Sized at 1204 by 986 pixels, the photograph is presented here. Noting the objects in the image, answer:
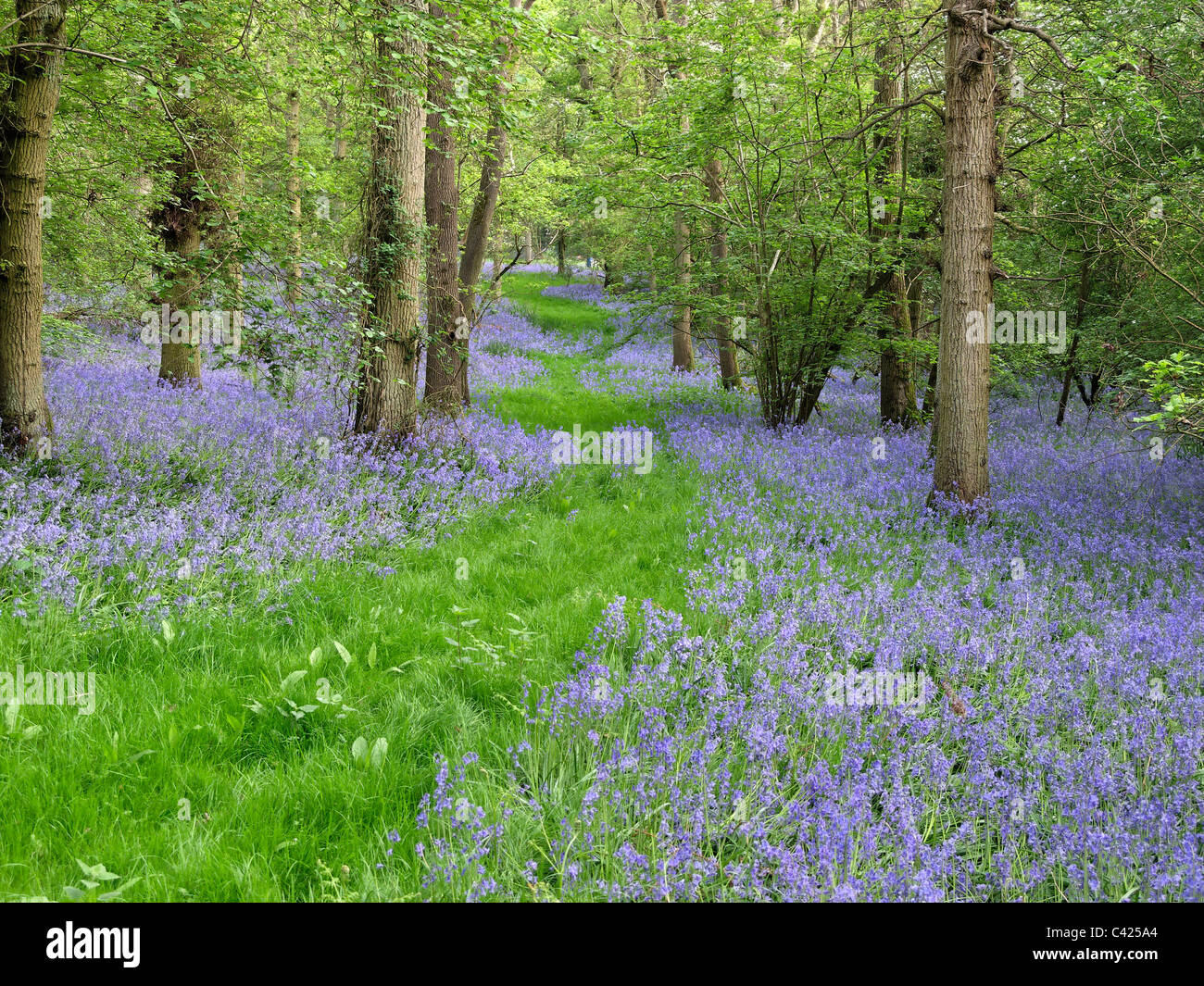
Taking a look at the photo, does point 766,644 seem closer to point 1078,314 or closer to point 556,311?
point 1078,314

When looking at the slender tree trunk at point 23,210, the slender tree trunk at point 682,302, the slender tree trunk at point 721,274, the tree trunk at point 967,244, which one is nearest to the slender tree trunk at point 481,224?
the slender tree trunk at point 682,302

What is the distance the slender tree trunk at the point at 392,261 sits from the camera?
24.7ft

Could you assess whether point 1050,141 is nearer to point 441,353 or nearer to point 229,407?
point 441,353

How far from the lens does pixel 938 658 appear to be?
448 cm

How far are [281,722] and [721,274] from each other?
409 inches

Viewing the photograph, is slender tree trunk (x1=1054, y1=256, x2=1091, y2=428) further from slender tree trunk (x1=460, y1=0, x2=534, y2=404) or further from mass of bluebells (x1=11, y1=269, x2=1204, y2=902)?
slender tree trunk (x1=460, y1=0, x2=534, y2=404)

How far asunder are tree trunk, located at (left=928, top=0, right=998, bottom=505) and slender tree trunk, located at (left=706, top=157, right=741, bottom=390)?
4.12 metres

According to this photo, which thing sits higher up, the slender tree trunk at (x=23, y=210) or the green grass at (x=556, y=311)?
the green grass at (x=556, y=311)

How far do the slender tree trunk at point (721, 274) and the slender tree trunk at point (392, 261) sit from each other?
16.8 ft

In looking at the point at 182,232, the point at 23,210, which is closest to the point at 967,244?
the point at 23,210

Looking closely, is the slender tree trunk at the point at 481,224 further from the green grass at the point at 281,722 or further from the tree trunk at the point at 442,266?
the green grass at the point at 281,722

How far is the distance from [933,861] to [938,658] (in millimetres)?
2126

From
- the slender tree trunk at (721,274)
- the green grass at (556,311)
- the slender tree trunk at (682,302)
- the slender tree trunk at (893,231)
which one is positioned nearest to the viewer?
the slender tree trunk at (893,231)

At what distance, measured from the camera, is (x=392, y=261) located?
759 cm
